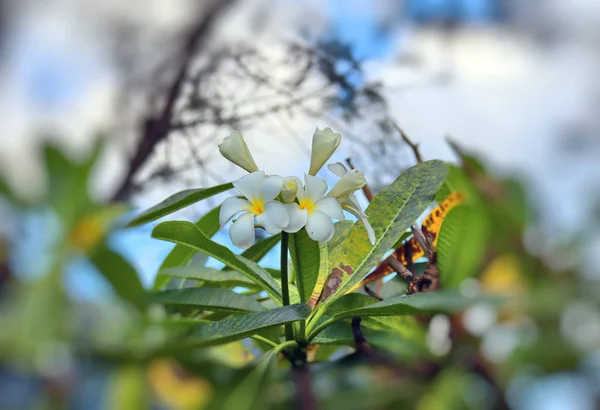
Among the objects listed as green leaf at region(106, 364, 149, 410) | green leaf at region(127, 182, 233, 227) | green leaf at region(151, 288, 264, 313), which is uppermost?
green leaf at region(106, 364, 149, 410)

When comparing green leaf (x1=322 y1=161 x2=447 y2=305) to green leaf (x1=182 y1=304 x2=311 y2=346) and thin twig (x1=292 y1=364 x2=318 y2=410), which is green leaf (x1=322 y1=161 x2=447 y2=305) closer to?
green leaf (x1=182 y1=304 x2=311 y2=346)

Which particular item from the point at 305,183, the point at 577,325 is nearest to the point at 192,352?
the point at 577,325

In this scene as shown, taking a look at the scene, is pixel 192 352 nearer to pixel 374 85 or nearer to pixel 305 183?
pixel 305 183

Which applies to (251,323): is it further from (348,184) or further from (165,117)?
(165,117)

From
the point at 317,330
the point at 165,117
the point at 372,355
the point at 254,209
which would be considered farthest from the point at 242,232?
the point at 165,117

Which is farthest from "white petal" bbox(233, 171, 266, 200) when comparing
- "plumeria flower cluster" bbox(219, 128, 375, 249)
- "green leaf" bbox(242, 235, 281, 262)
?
"green leaf" bbox(242, 235, 281, 262)

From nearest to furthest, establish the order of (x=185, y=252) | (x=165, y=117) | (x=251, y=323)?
(x=251, y=323), (x=185, y=252), (x=165, y=117)
